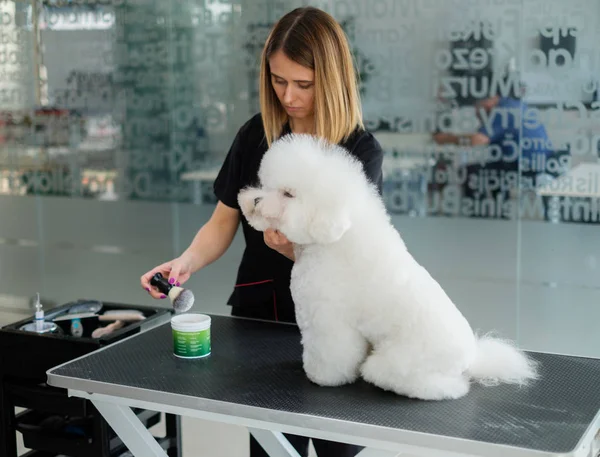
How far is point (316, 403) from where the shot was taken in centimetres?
143

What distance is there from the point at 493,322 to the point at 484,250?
324mm

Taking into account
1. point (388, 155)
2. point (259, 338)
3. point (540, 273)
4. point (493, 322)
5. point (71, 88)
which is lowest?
point (493, 322)

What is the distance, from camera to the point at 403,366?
140cm

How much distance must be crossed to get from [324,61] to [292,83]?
0.08 m

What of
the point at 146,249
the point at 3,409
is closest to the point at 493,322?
the point at 146,249

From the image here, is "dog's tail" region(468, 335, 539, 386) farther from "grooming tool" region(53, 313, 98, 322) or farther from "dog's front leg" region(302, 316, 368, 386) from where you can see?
"grooming tool" region(53, 313, 98, 322)

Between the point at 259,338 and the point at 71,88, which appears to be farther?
the point at 71,88

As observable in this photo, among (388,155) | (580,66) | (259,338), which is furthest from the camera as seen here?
(388,155)

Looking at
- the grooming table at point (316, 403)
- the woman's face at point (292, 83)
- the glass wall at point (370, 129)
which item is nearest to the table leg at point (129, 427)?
the grooming table at point (316, 403)

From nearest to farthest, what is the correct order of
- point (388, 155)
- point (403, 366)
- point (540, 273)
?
point (403, 366), point (540, 273), point (388, 155)

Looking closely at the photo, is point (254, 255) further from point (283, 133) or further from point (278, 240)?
point (278, 240)

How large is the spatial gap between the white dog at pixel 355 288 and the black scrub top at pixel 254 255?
1.44 ft

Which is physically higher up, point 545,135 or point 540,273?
point 545,135

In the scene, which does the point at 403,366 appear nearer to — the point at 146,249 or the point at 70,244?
the point at 146,249
